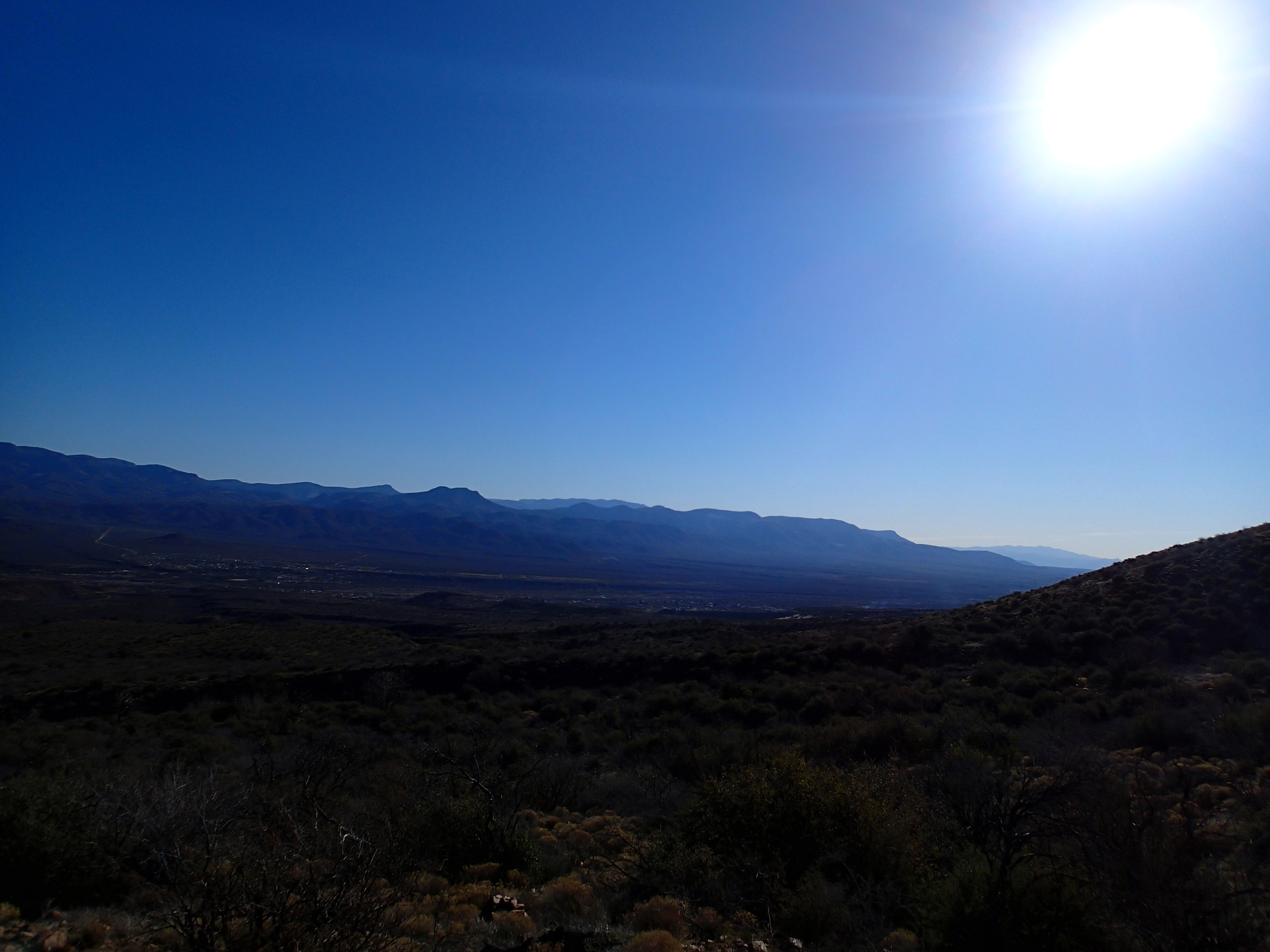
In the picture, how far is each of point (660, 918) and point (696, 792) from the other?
3379mm

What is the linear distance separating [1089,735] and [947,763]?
15.3ft

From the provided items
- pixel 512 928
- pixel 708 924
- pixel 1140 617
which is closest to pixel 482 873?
pixel 512 928

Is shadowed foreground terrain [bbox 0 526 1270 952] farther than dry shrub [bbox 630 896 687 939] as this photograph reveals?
No

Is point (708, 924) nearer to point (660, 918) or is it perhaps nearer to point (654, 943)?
point (660, 918)

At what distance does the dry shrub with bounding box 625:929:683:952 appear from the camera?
5.66 meters

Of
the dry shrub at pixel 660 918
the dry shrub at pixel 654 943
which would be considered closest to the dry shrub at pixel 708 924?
the dry shrub at pixel 660 918

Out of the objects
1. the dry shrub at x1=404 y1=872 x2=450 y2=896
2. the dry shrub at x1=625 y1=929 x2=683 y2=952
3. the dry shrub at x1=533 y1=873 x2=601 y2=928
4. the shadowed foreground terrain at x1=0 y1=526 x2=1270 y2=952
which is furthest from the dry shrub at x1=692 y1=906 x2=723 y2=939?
the dry shrub at x1=404 y1=872 x2=450 y2=896

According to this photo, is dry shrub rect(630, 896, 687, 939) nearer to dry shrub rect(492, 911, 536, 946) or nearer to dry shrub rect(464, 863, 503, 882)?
dry shrub rect(492, 911, 536, 946)

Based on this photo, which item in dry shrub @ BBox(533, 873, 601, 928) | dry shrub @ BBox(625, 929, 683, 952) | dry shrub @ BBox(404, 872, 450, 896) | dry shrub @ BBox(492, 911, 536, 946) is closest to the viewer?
dry shrub @ BBox(625, 929, 683, 952)

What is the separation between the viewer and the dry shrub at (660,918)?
6.36 meters

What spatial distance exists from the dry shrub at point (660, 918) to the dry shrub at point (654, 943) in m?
0.25

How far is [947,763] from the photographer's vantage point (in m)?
9.92

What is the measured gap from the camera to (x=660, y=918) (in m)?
6.56

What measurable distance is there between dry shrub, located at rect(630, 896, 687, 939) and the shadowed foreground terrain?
0.03m
